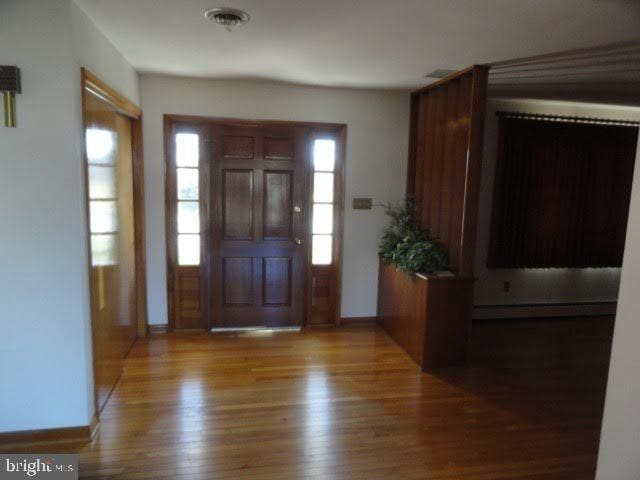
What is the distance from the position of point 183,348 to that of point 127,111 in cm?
204

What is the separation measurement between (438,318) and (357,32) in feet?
7.13

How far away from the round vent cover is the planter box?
86.8 inches

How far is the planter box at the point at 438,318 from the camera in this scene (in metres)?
3.34

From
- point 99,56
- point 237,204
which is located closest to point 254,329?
point 237,204

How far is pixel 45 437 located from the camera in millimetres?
2342

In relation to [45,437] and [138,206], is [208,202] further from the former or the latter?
[45,437]

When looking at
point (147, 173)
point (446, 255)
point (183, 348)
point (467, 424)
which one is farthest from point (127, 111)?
point (467, 424)

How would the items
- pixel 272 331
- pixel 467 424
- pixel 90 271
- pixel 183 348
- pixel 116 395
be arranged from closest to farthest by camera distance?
pixel 90 271 → pixel 467 424 → pixel 116 395 → pixel 183 348 → pixel 272 331

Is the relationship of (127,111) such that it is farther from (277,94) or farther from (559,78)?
(559,78)

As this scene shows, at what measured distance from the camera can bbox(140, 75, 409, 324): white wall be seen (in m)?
3.83

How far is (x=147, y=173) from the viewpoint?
12.6 feet

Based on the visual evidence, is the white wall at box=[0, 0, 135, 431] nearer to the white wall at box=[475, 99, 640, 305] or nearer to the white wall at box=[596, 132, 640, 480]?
the white wall at box=[596, 132, 640, 480]

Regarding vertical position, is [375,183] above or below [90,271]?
above

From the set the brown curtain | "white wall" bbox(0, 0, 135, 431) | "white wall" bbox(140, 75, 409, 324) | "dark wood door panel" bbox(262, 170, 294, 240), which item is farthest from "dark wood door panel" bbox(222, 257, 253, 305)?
the brown curtain
